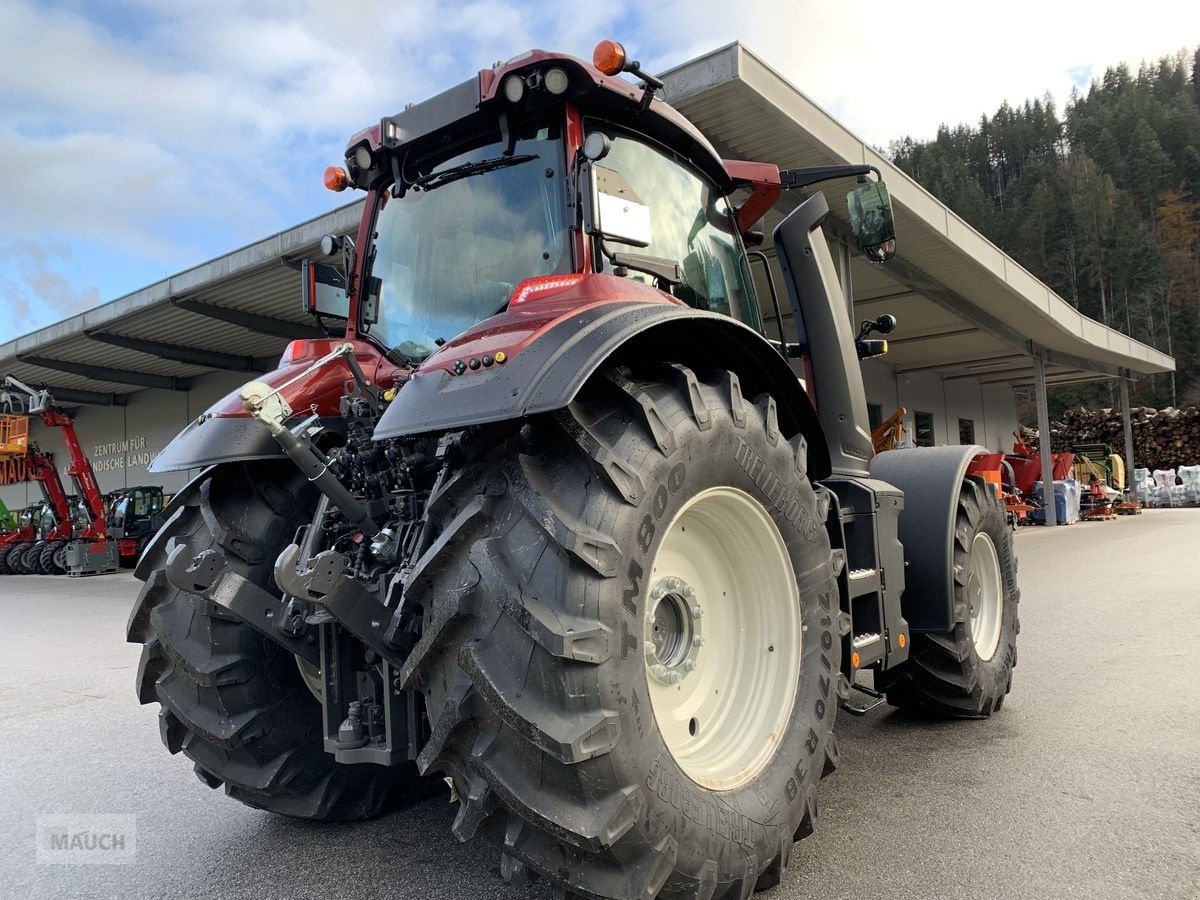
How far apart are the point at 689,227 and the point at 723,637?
64.4 inches

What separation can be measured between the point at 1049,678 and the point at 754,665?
3.39m

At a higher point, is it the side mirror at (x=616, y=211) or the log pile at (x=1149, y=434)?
the side mirror at (x=616, y=211)

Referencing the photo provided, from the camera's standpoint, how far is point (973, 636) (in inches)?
162

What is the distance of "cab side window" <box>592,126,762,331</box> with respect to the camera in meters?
2.87

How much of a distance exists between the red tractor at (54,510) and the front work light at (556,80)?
20.4 meters

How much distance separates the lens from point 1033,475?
73.9 ft

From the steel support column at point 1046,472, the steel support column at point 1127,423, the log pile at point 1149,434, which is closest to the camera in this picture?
the steel support column at point 1046,472

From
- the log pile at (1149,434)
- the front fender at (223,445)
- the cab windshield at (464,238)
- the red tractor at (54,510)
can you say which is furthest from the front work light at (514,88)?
the log pile at (1149,434)

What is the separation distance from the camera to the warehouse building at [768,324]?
31.7 feet

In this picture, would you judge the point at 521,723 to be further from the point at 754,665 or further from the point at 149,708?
the point at 149,708

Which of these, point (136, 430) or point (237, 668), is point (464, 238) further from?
point (136, 430)

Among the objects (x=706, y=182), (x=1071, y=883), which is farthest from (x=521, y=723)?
(x=706, y=182)

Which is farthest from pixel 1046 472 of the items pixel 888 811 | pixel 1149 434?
pixel 888 811

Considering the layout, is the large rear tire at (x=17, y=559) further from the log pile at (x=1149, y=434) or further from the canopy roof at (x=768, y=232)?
the log pile at (x=1149, y=434)
